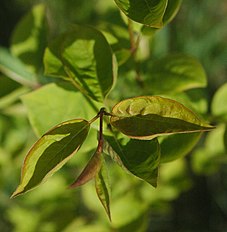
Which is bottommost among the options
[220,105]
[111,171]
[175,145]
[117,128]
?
[111,171]

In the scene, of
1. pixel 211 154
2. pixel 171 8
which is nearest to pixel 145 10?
pixel 171 8

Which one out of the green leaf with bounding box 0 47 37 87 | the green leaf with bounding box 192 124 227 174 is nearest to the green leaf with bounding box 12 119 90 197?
the green leaf with bounding box 0 47 37 87

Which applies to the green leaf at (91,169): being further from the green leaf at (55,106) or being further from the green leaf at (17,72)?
the green leaf at (17,72)

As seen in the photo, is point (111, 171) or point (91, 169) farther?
point (111, 171)

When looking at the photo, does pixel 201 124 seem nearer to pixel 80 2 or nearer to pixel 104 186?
pixel 104 186

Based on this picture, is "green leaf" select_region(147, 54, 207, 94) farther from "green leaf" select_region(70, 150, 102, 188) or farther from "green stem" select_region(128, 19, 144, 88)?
"green leaf" select_region(70, 150, 102, 188)

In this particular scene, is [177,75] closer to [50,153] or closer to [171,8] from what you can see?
[171,8]
